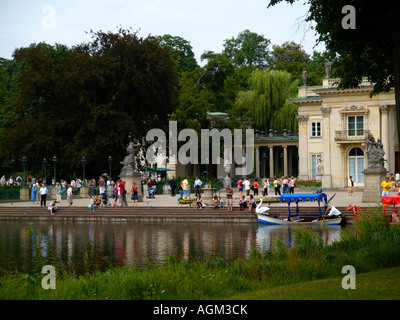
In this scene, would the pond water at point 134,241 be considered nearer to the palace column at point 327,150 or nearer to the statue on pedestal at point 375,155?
the statue on pedestal at point 375,155

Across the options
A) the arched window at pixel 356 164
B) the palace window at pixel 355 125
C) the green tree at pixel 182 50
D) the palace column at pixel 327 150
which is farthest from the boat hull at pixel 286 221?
the green tree at pixel 182 50

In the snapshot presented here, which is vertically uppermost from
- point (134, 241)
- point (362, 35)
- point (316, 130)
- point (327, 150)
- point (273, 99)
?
point (273, 99)

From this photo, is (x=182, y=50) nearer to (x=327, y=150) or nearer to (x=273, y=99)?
(x=273, y=99)

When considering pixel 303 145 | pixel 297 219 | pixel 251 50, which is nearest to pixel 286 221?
pixel 297 219

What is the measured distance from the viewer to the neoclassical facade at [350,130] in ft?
194

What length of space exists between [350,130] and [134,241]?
4125cm

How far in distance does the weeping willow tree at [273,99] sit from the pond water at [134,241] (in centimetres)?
4122

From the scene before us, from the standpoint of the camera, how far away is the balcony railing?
2340 inches

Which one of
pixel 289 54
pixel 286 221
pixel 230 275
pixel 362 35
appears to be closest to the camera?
pixel 230 275

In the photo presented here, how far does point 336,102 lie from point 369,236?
46.2 metres

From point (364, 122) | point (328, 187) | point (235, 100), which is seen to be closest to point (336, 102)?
point (364, 122)

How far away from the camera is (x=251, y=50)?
96500mm
